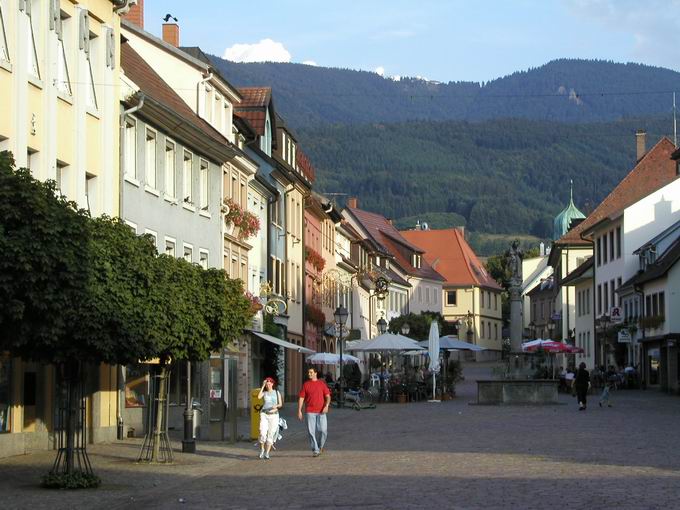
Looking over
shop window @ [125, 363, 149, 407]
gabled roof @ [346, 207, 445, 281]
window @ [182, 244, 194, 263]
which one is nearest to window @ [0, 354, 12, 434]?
shop window @ [125, 363, 149, 407]

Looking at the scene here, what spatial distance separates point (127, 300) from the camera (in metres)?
22.0

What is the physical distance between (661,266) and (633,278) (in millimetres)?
7721

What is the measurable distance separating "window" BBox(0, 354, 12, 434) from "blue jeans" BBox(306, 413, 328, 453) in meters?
5.43

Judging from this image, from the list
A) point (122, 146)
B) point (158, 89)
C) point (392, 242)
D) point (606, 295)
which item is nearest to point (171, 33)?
point (158, 89)

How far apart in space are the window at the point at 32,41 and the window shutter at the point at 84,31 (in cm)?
251

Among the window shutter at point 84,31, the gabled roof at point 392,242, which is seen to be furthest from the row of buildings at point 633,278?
the window shutter at point 84,31

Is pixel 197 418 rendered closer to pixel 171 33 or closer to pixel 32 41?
pixel 32 41

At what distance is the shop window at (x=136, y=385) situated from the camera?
1308 inches

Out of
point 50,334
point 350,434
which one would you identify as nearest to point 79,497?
point 50,334

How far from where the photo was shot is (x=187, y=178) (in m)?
39.9

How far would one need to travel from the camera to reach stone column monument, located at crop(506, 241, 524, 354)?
5722 cm

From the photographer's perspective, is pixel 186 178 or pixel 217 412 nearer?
pixel 217 412

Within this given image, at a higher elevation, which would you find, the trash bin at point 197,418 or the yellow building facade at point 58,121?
the yellow building facade at point 58,121

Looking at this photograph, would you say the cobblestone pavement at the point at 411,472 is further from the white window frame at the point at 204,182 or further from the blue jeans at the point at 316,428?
the white window frame at the point at 204,182
